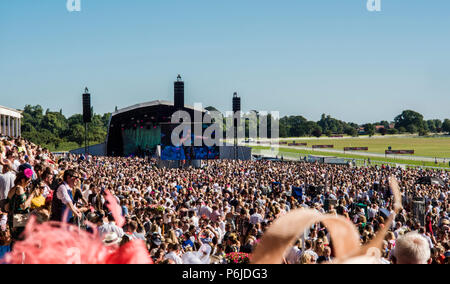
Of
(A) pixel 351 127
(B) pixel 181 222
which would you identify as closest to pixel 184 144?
(B) pixel 181 222

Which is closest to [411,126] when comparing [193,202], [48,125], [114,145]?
[48,125]

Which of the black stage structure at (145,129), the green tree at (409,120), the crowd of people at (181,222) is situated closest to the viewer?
the crowd of people at (181,222)

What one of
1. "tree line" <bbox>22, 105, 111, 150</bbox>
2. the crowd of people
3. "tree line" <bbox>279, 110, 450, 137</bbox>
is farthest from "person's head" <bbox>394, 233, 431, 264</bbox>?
"tree line" <bbox>279, 110, 450, 137</bbox>

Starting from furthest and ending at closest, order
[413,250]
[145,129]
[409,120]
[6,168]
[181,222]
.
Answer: [409,120], [145,129], [181,222], [6,168], [413,250]

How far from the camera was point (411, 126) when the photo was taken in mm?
171750

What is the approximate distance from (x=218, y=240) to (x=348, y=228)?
8280mm

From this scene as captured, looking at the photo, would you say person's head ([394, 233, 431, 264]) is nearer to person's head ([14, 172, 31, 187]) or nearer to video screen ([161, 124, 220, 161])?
person's head ([14, 172, 31, 187])

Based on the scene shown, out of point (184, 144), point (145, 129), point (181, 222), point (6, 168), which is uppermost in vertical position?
point (145, 129)

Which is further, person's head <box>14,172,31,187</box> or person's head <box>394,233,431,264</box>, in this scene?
person's head <box>14,172,31,187</box>

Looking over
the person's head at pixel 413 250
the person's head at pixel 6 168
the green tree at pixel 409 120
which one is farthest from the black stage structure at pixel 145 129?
the green tree at pixel 409 120

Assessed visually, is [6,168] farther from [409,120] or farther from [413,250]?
[409,120]

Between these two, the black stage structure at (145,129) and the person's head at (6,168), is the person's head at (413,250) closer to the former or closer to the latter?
the person's head at (6,168)
